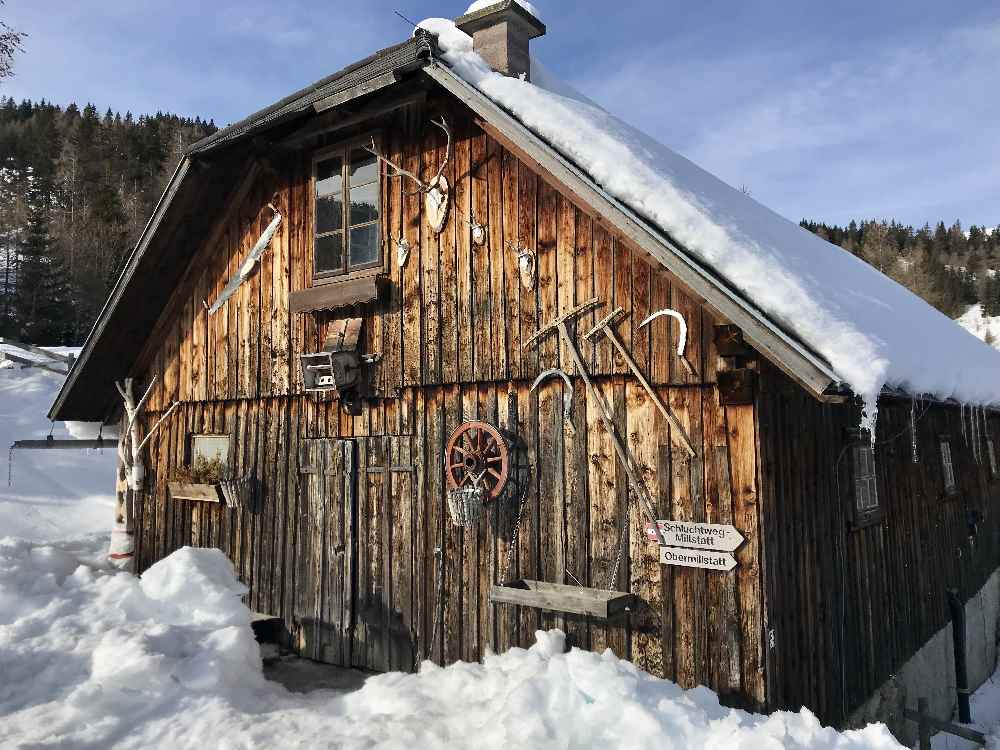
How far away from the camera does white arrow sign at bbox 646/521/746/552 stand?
5.31 m

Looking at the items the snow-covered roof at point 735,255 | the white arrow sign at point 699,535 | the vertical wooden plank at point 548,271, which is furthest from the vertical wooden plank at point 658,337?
the white arrow sign at point 699,535

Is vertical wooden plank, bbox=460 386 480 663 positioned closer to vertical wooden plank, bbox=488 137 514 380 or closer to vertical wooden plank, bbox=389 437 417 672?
vertical wooden plank, bbox=488 137 514 380

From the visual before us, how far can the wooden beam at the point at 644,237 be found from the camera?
15.1 feet

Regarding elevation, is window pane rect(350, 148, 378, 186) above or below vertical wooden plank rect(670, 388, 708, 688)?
→ above

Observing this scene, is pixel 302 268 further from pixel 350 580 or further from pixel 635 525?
pixel 635 525

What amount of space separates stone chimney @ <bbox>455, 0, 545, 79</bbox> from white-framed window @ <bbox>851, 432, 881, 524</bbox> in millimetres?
5127

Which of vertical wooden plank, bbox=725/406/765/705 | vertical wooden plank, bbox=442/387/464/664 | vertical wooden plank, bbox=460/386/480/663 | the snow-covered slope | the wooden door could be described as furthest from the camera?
the snow-covered slope

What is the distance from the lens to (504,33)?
300 inches

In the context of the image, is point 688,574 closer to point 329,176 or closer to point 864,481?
point 864,481

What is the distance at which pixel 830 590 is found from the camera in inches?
243

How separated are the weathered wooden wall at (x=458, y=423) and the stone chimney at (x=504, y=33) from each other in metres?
0.97

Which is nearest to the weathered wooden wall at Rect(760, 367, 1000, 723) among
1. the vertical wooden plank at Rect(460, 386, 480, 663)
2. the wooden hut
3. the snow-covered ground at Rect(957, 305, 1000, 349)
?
the wooden hut

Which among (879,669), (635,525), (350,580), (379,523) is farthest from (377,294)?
(879,669)

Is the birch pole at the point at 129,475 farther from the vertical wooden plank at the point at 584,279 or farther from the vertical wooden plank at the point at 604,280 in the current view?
the vertical wooden plank at the point at 604,280
